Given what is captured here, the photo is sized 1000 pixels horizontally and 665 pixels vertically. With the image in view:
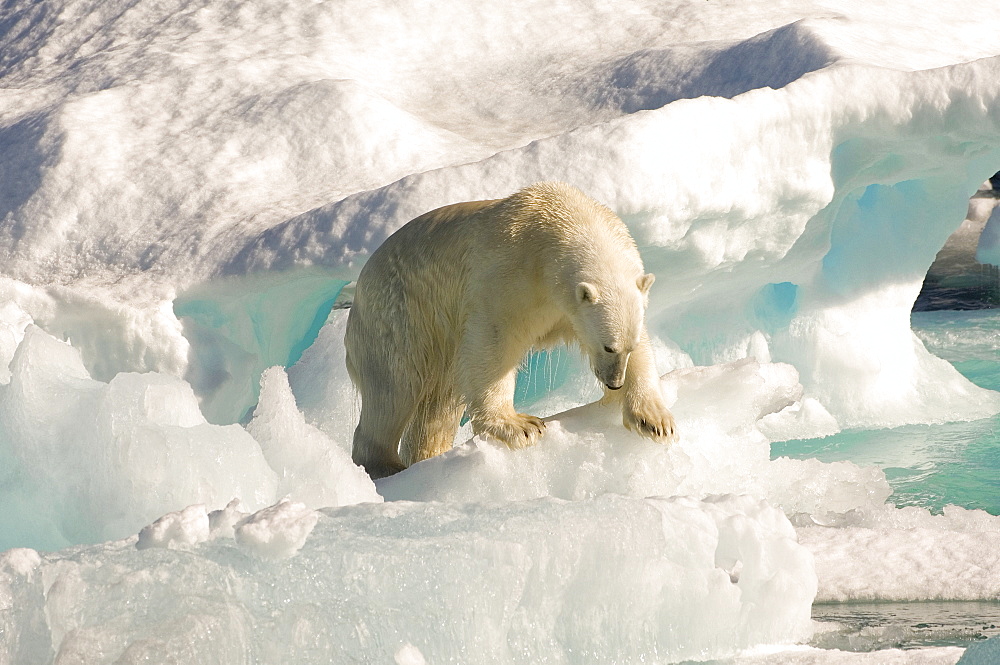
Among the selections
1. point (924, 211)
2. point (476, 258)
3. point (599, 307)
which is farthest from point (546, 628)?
point (924, 211)

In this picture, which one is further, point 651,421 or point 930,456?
point 930,456

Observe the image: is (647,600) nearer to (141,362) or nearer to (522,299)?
(522,299)

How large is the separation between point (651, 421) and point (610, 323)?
37 centimetres

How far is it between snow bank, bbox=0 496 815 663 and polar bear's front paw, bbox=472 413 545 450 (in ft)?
2.25

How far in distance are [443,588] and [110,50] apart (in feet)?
19.7

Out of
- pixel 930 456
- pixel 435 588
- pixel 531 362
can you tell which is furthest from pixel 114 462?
pixel 930 456

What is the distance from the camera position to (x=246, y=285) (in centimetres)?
556

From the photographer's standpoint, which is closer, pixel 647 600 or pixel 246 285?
pixel 647 600

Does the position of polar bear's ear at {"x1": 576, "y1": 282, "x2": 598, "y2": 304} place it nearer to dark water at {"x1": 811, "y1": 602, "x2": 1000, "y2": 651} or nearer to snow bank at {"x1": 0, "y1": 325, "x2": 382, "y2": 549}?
snow bank at {"x1": 0, "y1": 325, "x2": 382, "y2": 549}

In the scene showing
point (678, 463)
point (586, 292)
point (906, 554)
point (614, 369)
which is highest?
point (586, 292)

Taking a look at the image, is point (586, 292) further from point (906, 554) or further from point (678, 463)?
point (906, 554)

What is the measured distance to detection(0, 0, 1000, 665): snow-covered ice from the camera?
→ 2611 mm

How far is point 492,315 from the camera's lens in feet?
12.3

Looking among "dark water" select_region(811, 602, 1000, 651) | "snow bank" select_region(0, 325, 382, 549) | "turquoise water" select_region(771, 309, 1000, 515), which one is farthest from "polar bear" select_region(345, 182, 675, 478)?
"turquoise water" select_region(771, 309, 1000, 515)
